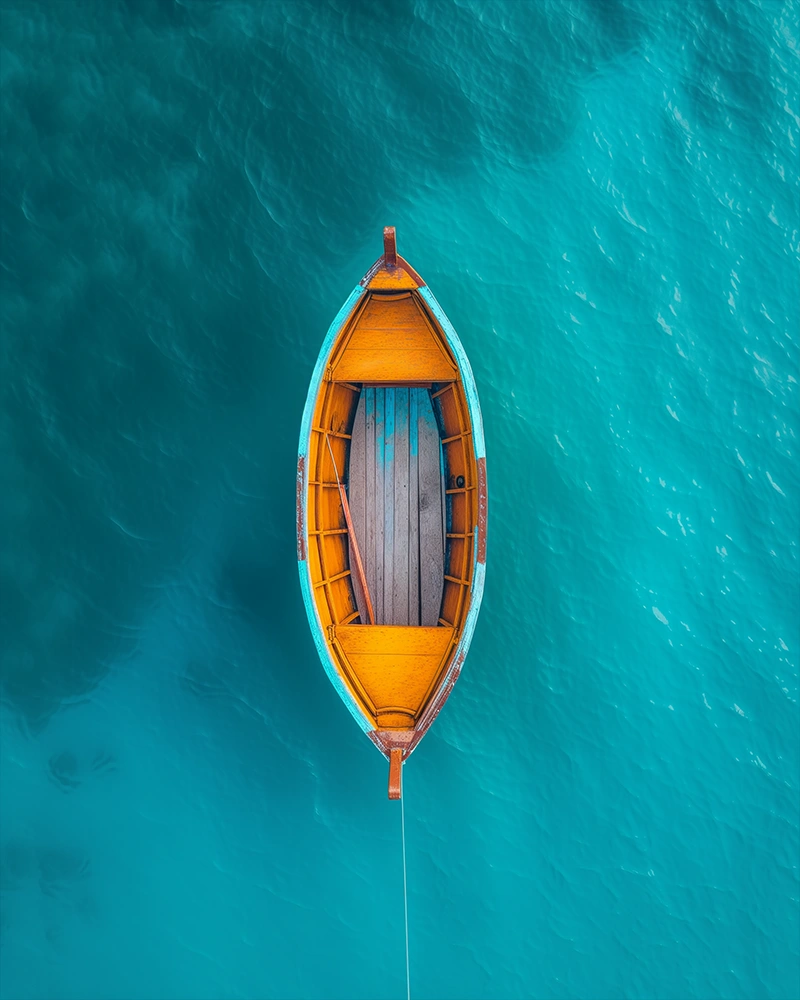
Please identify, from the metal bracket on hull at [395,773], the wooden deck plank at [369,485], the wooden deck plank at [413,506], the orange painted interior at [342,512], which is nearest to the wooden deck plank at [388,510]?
the wooden deck plank at [369,485]

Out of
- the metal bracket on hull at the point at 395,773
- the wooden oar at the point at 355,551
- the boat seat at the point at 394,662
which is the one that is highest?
the wooden oar at the point at 355,551

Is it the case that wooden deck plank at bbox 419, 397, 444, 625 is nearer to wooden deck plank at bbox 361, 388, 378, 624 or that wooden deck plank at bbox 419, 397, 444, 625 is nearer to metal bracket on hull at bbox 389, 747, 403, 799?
wooden deck plank at bbox 361, 388, 378, 624

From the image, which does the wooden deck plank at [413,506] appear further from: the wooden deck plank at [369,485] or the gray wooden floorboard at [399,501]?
the wooden deck plank at [369,485]

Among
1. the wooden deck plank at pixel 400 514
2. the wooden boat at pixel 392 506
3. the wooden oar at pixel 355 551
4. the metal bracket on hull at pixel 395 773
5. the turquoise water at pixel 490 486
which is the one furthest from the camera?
the turquoise water at pixel 490 486

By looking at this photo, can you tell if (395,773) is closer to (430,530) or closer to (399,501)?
(430,530)

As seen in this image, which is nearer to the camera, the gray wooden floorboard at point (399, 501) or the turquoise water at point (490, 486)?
the gray wooden floorboard at point (399, 501)

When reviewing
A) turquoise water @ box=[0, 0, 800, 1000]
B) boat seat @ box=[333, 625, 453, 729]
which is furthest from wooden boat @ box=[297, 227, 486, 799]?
turquoise water @ box=[0, 0, 800, 1000]

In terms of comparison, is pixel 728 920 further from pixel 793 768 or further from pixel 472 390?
pixel 472 390

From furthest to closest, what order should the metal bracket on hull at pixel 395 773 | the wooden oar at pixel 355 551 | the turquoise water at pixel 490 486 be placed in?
the turquoise water at pixel 490 486 < the wooden oar at pixel 355 551 < the metal bracket on hull at pixel 395 773
